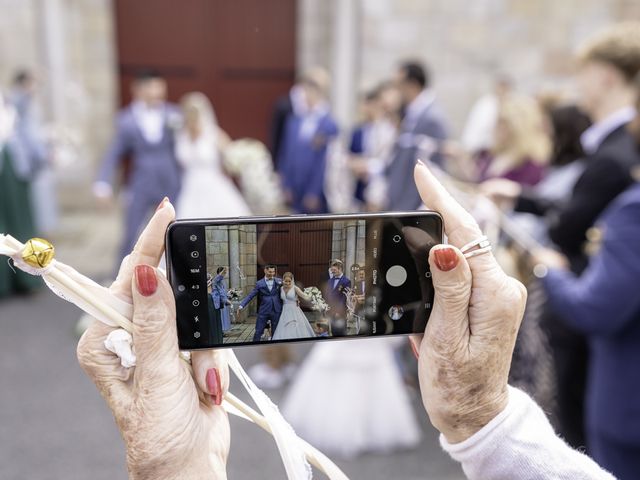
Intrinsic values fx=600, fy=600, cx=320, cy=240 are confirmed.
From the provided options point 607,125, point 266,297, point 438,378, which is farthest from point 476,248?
point 607,125

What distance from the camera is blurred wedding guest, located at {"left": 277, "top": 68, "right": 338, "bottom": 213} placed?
17.9 feet

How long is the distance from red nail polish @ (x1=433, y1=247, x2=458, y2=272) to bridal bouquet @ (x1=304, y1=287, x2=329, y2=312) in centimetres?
17

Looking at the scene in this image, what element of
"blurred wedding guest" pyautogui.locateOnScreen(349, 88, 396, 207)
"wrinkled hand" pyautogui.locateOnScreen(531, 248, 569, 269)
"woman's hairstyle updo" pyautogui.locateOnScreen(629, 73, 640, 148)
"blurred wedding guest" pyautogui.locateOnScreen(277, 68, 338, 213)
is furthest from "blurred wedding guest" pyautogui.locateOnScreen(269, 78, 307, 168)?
→ "wrinkled hand" pyautogui.locateOnScreen(531, 248, 569, 269)

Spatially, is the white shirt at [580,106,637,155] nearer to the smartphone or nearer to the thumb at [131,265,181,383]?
the smartphone

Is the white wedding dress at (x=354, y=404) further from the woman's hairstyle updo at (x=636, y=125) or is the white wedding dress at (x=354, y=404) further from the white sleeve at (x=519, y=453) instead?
the white sleeve at (x=519, y=453)

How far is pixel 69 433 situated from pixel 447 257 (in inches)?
110

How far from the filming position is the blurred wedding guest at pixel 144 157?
14.1 feet

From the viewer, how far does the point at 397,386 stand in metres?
2.91

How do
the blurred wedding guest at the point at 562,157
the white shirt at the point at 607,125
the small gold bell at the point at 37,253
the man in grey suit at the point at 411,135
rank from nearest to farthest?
1. the small gold bell at the point at 37,253
2. the white shirt at the point at 607,125
3. the blurred wedding guest at the point at 562,157
4. the man in grey suit at the point at 411,135

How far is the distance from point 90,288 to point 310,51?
23.3 ft

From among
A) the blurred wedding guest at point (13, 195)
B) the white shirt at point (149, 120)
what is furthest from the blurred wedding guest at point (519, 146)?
the blurred wedding guest at point (13, 195)

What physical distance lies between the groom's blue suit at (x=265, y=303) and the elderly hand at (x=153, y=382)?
0.10 meters

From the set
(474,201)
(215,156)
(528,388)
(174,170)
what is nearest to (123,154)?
(174,170)

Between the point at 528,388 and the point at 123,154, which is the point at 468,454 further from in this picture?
the point at 123,154
